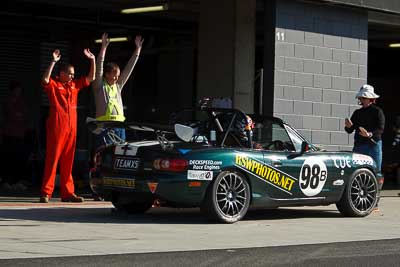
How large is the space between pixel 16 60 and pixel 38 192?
885cm

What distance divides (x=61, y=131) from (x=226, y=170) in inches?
115

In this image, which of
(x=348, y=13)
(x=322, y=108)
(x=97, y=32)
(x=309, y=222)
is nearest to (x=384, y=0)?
(x=348, y=13)

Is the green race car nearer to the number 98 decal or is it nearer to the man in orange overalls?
the number 98 decal

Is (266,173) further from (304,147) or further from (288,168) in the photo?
(304,147)

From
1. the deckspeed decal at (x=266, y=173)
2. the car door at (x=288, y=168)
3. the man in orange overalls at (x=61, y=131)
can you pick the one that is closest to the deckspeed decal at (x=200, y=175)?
the deckspeed decal at (x=266, y=173)

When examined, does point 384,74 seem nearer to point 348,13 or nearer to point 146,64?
point 146,64

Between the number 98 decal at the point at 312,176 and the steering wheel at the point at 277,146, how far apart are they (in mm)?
335

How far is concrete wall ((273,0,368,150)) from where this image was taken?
14633mm

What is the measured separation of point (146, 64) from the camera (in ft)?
86.5

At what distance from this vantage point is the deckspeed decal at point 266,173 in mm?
10289

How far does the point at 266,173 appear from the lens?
1057 centimetres

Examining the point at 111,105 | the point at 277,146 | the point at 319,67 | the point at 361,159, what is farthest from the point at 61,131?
the point at 319,67

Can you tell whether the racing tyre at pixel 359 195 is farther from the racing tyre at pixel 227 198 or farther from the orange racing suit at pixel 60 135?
the orange racing suit at pixel 60 135

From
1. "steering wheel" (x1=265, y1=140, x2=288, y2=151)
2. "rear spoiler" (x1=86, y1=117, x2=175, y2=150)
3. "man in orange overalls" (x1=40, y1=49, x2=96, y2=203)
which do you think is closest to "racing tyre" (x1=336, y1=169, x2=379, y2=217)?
"steering wheel" (x1=265, y1=140, x2=288, y2=151)
